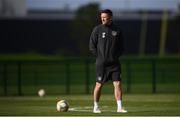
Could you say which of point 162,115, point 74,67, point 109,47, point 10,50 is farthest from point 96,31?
point 10,50

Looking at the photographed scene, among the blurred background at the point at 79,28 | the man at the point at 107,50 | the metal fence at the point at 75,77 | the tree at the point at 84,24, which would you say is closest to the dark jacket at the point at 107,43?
the man at the point at 107,50

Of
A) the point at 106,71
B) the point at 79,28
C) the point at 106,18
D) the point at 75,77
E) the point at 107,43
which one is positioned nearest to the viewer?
the point at 106,18

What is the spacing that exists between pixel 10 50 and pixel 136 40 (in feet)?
37.2

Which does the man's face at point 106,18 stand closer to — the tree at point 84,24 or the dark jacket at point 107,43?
the dark jacket at point 107,43

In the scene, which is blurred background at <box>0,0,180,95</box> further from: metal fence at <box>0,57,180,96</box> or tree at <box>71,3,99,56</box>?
metal fence at <box>0,57,180,96</box>

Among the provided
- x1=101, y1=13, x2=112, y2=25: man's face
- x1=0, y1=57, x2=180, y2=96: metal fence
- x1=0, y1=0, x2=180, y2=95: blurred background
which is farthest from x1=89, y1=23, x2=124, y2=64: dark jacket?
x1=0, y1=0, x2=180, y2=95: blurred background

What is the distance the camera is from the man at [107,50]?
17797 mm

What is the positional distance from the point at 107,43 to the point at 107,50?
0.16 m

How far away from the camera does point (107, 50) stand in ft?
58.7

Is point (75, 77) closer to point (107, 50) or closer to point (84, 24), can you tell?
point (84, 24)

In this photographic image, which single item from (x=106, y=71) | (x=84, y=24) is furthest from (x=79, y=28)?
(x=106, y=71)

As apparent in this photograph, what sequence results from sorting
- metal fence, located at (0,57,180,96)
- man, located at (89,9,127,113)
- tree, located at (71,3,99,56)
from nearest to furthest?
1. man, located at (89,9,127,113)
2. metal fence, located at (0,57,180,96)
3. tree, located at (71,3,99,56)

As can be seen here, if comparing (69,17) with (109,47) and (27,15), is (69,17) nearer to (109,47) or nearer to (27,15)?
(27,15)

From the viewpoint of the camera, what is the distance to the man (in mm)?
17797
